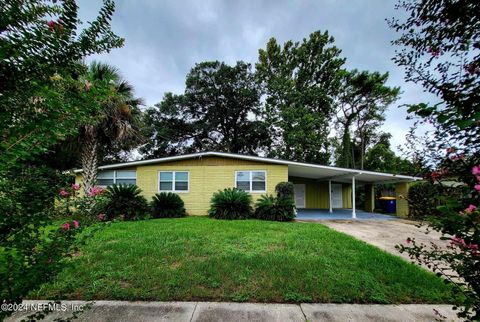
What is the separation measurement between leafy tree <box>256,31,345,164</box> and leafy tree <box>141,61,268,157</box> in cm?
214

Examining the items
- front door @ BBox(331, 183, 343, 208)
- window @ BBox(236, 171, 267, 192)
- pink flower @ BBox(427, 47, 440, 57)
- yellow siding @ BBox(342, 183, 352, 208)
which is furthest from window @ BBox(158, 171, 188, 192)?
yellow siding @ BBox(342, 183, 352, 208)

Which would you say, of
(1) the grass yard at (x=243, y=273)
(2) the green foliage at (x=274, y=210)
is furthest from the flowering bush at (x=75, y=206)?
(2) the green foliage at (x=274, y=210)

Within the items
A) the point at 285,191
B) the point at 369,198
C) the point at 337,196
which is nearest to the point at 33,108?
the point at 285,191

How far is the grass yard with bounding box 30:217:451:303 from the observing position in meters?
3.24

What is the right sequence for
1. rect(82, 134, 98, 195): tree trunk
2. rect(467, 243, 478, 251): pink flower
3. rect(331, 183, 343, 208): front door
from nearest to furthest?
rect(467, 243, 478, 251): pink flower < rect(82, 134, 98, 195): tree trunk < rect(331, 183, 343, 208): front door

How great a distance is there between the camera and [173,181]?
12484 millimetres

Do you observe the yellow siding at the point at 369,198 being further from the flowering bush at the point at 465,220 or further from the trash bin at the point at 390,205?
the flowering bush at the point at 465,220

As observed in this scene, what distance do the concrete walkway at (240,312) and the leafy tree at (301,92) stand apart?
17555 millimetres

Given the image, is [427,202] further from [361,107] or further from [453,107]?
[361,107]

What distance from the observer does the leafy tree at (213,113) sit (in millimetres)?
24125

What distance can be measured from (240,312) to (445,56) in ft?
10.6

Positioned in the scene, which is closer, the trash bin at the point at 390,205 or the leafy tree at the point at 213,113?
the trash bin at the point at 390,205

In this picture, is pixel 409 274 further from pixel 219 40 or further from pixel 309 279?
pixel 219 40

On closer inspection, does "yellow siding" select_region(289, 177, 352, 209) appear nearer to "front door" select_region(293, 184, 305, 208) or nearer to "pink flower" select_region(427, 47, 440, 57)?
"front door" select_region(293, 184, 305, 208)
